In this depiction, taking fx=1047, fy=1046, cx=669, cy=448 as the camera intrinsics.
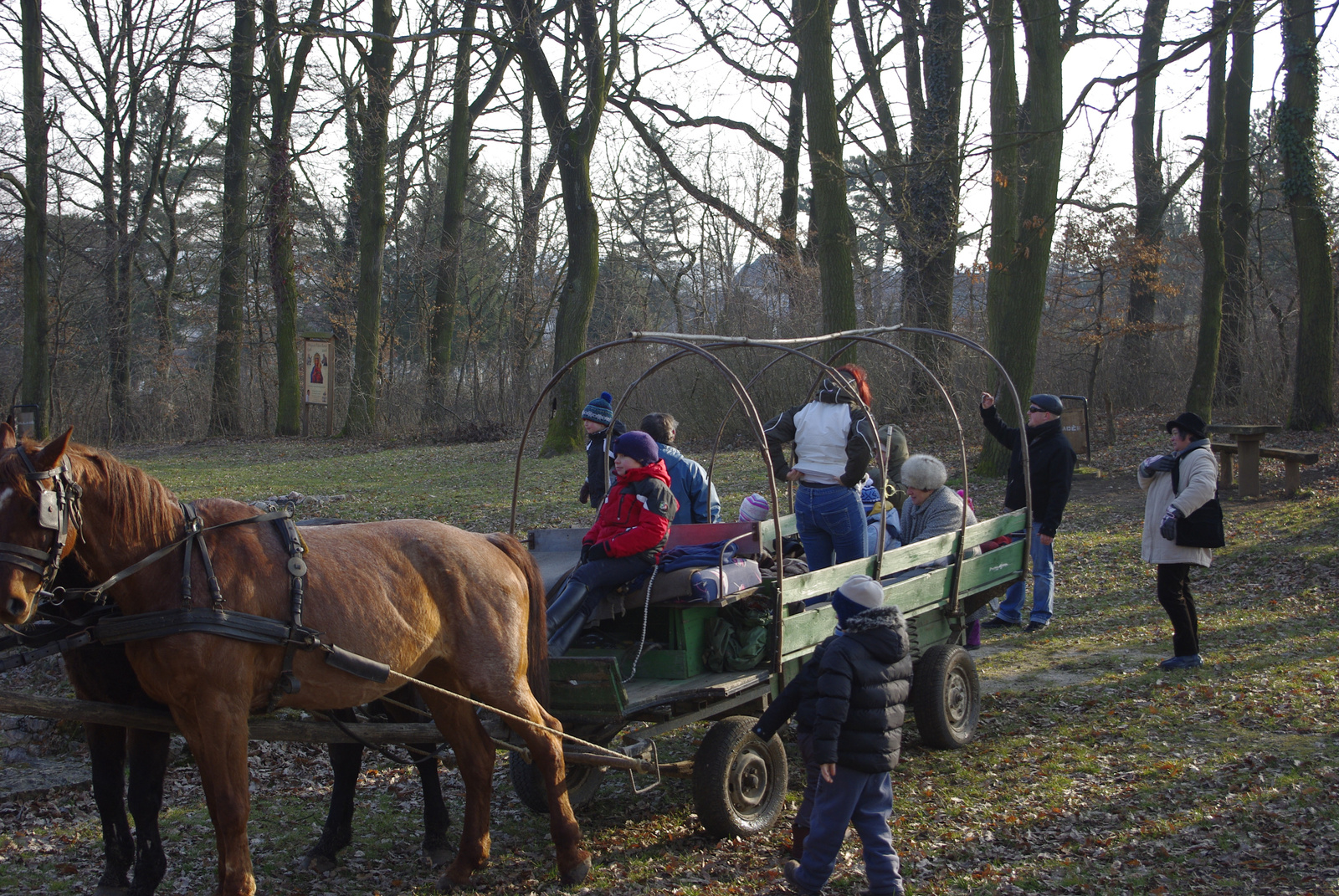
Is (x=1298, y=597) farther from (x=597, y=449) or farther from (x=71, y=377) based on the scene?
(x=71, y=377)

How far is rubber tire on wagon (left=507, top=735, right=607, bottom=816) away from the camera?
5.31 m

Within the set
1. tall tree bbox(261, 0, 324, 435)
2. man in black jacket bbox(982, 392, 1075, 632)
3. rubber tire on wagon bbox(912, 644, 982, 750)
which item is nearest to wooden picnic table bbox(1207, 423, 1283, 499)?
man in black jacket bbox(982, 392, 1075, 632)

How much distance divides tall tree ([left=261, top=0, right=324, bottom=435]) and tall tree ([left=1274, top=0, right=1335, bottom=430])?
18.5 metres

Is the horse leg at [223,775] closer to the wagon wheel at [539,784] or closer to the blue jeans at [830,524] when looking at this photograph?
→ the wagon wheel at [539,784]

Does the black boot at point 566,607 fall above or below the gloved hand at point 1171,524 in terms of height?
below

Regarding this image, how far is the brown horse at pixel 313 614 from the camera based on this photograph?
3.73 meters

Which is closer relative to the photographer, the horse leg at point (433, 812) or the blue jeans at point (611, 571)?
the horse leg at point (433, 812)

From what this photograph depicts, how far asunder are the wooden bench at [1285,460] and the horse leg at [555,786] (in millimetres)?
10649

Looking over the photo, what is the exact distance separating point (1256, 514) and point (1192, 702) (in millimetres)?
7087

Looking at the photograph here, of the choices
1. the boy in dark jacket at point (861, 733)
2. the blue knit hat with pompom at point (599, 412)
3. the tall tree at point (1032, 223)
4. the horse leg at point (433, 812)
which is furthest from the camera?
the tall tree at point (1032, 223)

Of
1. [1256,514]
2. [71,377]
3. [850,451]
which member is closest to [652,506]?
[850,451]

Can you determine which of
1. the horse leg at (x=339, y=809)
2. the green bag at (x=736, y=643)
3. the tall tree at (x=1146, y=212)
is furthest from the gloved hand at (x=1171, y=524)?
the tall tree at (x=1146, y=212)

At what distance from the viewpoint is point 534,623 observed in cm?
481

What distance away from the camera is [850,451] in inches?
257
